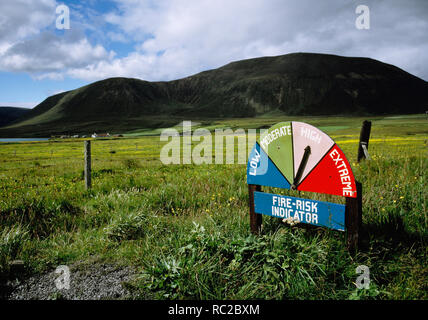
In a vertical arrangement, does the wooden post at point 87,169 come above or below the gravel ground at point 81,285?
above

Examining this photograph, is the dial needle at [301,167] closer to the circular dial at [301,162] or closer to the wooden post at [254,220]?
the circular dial at [301,162]

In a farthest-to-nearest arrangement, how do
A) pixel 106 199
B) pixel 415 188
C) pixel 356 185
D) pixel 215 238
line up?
pixel 106 199 < pixel 415 188 < pixel 215 238 < pixel 356 185

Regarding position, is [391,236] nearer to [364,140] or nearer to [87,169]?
[364,140]

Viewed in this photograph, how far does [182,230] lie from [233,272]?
152 centimetres

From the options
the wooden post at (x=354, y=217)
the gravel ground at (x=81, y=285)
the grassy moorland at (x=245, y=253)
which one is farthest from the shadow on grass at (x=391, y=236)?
the gravel ground at (x=81, y=285)

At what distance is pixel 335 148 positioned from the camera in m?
3.46

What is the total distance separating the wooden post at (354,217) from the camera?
10.9ft

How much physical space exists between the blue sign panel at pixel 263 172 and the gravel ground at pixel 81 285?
91.7 inches

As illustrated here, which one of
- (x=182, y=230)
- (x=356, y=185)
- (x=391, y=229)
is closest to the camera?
(x=356, y=185)

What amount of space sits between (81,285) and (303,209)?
3.17m

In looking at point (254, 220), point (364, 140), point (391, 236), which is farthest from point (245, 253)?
point (364, 140)

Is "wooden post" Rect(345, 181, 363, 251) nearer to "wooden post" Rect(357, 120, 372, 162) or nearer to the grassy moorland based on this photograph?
the grassy moorland
